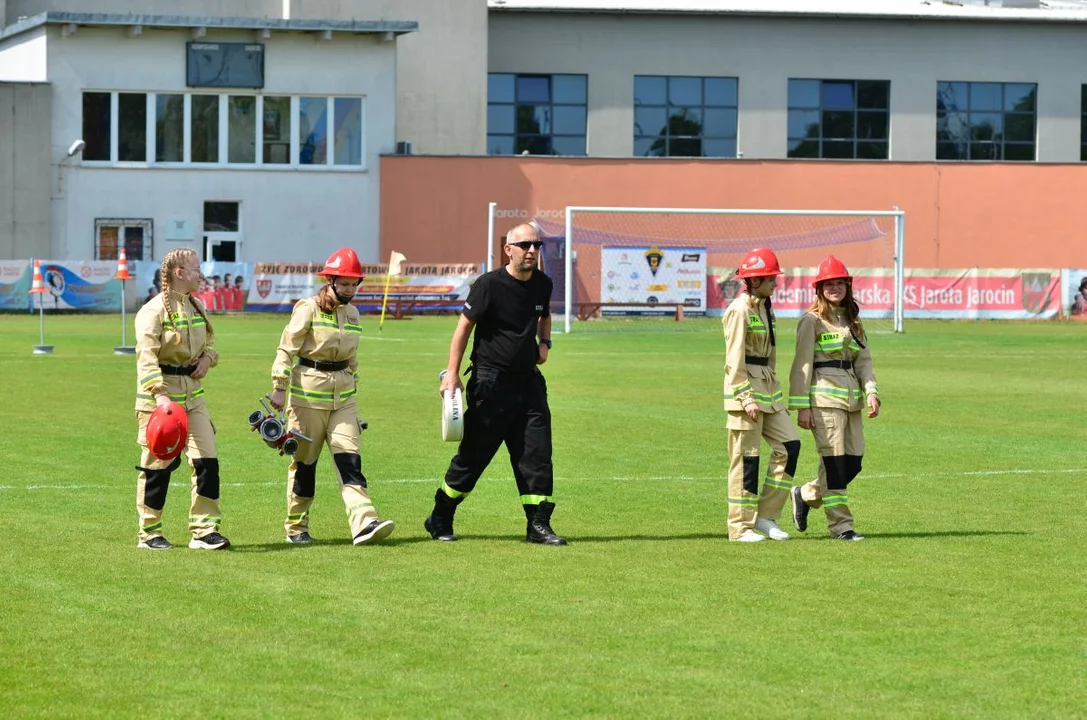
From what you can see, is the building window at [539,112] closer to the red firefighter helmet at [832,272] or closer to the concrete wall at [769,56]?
the concrete wall at [769,56]

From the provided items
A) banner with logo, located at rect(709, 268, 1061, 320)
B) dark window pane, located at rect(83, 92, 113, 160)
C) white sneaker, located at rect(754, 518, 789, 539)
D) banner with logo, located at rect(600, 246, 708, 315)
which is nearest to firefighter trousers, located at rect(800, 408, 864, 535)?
white sneaker, located at rect(754, 518, 789, 539)

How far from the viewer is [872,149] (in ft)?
220

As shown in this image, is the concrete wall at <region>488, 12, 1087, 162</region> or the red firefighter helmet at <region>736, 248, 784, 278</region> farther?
the concrete wall at <region>488, 12, 1087, 162</region>

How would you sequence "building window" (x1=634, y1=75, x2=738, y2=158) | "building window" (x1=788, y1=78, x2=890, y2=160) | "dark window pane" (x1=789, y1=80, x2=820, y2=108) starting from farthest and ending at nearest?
"building window" (x1=788, y1=78, x2=890, y2=160) → "dark window pane" (x1=789, y1=80, x2=820, y2=108) → "building window" (x1=634, y1=75, x2=738, y2=158)

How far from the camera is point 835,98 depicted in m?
66.1

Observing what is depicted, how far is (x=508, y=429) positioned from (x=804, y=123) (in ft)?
186

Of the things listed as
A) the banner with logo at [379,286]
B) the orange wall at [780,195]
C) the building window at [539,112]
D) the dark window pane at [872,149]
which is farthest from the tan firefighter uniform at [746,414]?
the dark window pane at [872,149]

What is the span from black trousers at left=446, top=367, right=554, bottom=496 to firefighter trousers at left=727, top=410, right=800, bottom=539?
1.17 m

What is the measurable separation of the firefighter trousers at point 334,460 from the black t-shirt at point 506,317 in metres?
0.93

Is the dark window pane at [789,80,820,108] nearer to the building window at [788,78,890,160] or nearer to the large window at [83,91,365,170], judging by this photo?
the building window at [788,78,890,160]

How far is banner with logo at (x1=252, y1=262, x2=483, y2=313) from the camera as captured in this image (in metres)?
55.0

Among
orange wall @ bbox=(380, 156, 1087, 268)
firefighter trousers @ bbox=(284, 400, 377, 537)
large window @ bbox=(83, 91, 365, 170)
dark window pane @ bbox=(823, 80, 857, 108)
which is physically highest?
dark window pane @ bbox=(823, 80, 857, 108)

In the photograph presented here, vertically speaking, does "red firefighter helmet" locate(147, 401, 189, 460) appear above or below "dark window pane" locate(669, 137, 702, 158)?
below

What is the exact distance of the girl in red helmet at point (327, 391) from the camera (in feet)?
35.8
